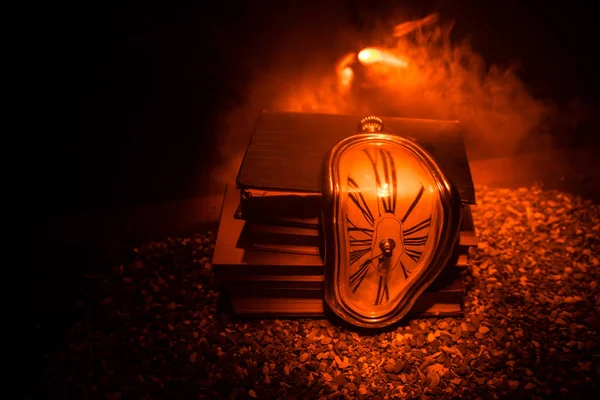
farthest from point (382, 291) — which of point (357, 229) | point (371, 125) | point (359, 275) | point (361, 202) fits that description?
point (371, 125)

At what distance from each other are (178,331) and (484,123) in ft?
12.2

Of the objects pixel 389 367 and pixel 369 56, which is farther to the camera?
pixel 369 56

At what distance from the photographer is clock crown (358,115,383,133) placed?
332 centimetres

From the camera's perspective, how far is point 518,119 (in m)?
4.93

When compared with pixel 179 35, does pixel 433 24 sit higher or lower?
higher

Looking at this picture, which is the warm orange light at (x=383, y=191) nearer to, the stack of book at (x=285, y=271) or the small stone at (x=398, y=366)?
the stack of book at (x=285, y=271)

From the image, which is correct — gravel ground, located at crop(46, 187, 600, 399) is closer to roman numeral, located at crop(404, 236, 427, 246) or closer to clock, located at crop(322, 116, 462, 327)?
clock, located at crop(322, 116, 462, 327)

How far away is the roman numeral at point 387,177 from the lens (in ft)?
9.62

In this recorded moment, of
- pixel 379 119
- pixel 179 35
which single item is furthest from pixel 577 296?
pixel 179 35

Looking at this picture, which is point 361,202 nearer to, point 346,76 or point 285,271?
point 285,271

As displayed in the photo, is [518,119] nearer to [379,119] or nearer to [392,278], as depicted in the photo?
[379,119]

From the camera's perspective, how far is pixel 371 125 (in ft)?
10.9

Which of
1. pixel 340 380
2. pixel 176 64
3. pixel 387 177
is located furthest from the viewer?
pixel 176 64

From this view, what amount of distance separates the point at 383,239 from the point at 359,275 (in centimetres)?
28
